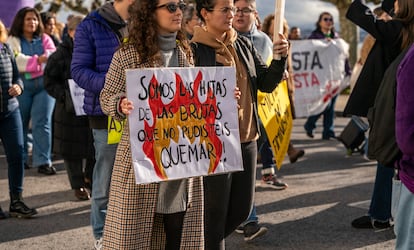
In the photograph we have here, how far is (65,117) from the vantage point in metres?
7.18

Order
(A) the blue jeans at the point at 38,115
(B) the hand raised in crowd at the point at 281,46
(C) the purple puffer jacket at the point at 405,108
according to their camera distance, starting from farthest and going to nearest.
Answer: (A) the blue jeans at the point at 38,115, (B) the hand raised in crowd at the point at 281,46, (C) the purple puffer jacket at the point at 405,108

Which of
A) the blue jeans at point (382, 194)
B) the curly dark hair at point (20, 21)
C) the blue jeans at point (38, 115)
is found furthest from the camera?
the blue jeans at point (38, 115)

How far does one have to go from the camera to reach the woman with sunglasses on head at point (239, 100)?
418 centimetres

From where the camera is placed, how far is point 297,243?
5496 millimetres

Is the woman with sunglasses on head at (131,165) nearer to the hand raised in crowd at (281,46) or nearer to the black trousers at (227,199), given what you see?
the black trousers at (227,199)

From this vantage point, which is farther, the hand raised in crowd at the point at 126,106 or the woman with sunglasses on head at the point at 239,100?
the woman with sunglasses on head at the point at 239,100

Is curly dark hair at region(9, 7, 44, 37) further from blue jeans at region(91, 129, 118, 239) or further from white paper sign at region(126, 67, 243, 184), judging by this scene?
white paper sign at region(126, 67, 243, 184)

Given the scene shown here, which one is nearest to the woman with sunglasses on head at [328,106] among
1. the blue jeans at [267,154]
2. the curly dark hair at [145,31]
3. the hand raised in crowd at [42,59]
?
the blue jeans at [267,154]

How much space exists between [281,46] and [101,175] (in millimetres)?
1615

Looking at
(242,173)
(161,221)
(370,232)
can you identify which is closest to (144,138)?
(161,221)

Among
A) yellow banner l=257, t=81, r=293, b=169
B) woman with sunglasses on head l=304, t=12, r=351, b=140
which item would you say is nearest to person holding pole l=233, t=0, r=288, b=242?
yellow banner l=257, t=81, r=293, b=169

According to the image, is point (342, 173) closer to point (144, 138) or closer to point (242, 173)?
point (242, 173)

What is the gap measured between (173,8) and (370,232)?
→ 2993 millimetres

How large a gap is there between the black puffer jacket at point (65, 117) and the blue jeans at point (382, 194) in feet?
8.83
